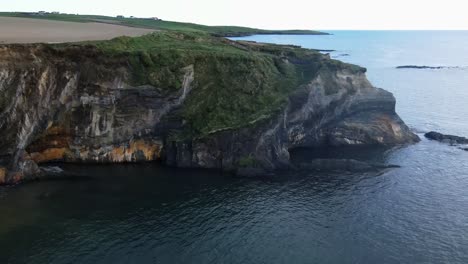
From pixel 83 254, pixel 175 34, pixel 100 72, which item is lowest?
pixel 83 254

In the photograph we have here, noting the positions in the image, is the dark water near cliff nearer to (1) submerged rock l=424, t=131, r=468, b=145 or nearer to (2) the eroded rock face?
(2) the eroded rock face

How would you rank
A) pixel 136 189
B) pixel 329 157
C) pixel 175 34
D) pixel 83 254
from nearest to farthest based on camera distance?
pixel 83 254, pixel 136 189, pixel 329 157, pixel 175 34

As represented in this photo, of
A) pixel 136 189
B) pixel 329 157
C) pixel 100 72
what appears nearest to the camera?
pixel 136 189

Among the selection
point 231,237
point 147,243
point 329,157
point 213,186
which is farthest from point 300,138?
point 147,243

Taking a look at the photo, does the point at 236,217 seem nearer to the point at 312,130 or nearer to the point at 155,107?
the point at 155,107

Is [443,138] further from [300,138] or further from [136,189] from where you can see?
[136,189]

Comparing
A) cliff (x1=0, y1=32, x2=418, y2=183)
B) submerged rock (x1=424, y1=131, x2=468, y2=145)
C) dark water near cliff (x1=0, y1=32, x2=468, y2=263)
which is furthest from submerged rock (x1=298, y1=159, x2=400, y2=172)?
submerged rock (x1=424, y1=131, x2=468, y2=145)
